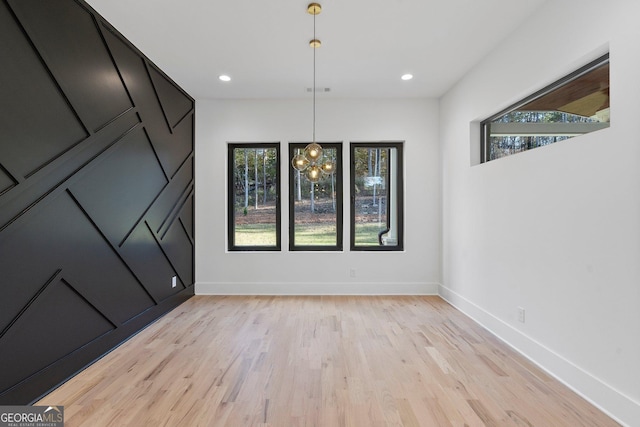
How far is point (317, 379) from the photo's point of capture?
2.40 meters

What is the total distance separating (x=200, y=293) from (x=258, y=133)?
2540 millimetres

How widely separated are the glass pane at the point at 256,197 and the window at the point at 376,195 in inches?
49.1

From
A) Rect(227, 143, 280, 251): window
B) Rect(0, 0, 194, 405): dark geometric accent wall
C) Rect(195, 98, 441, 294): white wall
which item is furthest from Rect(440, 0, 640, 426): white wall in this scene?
Rect(0, 0, 194, 405): dark geometric accent wall

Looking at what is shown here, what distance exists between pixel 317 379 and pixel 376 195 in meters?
3.17

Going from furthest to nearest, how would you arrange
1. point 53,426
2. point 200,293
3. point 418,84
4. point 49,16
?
point 200,293 → point 418,84 → point 49,16 → point 53,426

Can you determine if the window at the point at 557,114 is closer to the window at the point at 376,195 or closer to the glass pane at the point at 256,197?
the window at the point at 376,195

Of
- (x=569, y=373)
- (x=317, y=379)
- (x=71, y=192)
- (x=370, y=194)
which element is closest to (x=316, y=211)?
(x=370, y=194)

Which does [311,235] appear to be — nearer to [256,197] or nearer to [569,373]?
[256,197]

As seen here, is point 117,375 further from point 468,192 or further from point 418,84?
point 418,84

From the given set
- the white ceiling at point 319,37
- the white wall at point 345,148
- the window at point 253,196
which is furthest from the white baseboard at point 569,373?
the window at point 253,196

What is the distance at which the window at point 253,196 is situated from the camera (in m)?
5.05

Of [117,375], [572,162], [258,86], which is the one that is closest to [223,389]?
[117,375]

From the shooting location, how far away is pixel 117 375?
2.46m

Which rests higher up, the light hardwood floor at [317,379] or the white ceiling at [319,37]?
the white ceiling at [319,37]
